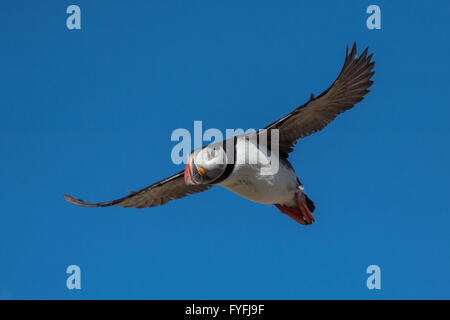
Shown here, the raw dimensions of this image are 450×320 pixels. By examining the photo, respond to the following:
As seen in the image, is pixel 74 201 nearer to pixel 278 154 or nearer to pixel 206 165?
pixel 206 165

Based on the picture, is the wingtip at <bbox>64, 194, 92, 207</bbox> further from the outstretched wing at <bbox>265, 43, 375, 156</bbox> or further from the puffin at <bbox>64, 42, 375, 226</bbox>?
the outstretched wing at <bbox>265, 43, 375, 156</bbox>

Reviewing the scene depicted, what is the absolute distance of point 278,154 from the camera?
973 cm

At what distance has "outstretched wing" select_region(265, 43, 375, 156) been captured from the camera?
8.83m

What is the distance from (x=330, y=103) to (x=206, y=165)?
2122 mm

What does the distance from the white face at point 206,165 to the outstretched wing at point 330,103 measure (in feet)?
3.50

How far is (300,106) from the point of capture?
897cm

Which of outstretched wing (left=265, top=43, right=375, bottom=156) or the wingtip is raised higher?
outstretched wing (left=265, top=43, right=375, bottom=156)

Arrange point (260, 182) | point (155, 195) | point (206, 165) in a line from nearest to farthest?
point (206, 165) < point (260, 182) < point (155, 195)

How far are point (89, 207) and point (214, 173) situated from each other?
3.23m

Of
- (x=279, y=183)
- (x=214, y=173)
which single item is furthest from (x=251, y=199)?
(x=214, y=173)

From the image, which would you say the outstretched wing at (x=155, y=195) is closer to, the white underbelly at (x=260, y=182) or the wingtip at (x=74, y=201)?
the wingtip at (x=74, y=201)

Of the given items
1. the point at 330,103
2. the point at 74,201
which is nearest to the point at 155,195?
the point at 74,201

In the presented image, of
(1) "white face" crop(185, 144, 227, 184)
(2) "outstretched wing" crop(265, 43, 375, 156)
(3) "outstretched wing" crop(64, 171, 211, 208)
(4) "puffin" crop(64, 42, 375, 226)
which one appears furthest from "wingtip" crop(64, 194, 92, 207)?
(2) "outstretched wing" crop(265, 43, 375, 156)

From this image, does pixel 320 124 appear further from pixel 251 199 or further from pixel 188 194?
pixel 188 194
